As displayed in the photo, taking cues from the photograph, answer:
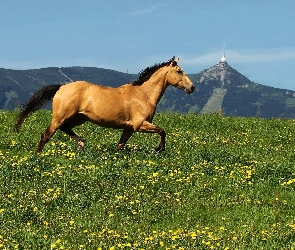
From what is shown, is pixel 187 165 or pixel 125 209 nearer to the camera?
pixel 125 209

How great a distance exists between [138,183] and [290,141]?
11.5 meters

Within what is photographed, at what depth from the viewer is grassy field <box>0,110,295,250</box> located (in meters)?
9.98

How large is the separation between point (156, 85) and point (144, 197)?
6462 millimetres

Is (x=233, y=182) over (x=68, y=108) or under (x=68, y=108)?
under

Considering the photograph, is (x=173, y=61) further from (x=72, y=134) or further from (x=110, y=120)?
(x=72, y=134)

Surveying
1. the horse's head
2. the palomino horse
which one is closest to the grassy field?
the palomino horse

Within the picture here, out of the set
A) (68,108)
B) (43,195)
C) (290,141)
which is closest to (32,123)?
(68,108)

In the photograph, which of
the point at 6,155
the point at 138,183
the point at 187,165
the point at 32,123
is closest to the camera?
the point at 138,183

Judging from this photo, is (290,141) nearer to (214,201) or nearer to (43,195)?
(214,201)

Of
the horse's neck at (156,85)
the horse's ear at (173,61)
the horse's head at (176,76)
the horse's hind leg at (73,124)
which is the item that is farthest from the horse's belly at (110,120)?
the horse's ear at (173,61)

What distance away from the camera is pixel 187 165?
1585cm

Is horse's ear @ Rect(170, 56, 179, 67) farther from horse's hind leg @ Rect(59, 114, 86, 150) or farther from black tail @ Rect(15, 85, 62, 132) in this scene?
black tail @ Rect(15, 85, 62, 132)

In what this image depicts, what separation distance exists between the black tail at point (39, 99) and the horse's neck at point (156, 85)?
9.61ft

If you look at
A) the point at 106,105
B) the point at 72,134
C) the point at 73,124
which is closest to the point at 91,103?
the point at 106,105
